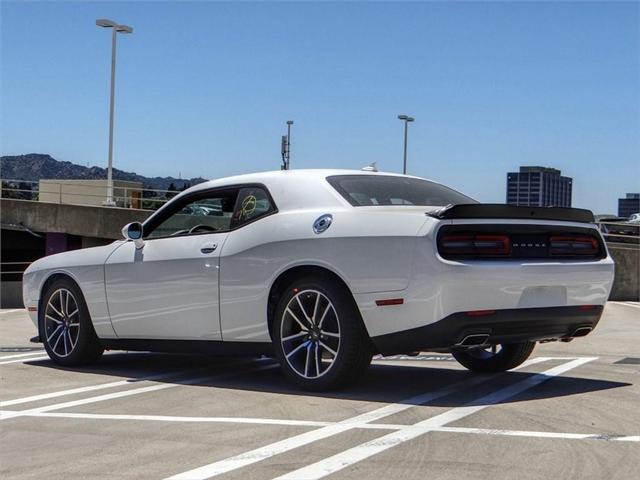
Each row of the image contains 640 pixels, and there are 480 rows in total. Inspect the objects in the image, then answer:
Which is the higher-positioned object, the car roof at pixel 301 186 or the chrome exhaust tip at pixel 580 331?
the car roof at pixel 301 186

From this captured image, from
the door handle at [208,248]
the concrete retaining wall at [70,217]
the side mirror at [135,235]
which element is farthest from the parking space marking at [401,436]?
the concrete retaining wall at [70,217]

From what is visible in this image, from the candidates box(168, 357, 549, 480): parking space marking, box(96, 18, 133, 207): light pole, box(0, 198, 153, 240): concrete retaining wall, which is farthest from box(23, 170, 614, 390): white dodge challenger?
box(96, 18, 133, 207): light pole

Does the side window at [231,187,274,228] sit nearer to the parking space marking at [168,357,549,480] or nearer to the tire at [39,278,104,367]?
the parking space marking at [168,357,549,480]

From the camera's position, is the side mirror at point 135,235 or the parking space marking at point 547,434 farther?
the side mirror at point 135,235

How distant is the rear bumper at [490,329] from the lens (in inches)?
239

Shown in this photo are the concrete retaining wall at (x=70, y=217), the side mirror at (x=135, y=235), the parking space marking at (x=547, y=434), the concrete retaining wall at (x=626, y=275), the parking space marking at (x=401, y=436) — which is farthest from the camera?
the concrete retaining wall at (x=70, y=217)

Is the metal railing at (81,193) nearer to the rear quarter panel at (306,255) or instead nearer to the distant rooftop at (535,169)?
the rear quarter panel at (306,255)

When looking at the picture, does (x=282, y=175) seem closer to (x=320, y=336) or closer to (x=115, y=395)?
(x=320, y=336)

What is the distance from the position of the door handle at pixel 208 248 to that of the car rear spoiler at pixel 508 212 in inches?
71.3

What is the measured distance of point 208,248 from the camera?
7.27 m

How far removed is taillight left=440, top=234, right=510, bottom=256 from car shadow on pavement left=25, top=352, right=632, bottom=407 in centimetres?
94

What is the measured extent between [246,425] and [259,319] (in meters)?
1.49

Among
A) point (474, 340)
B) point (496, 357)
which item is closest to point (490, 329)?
point (474, 340)

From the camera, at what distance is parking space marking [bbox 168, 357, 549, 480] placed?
14.4ft
